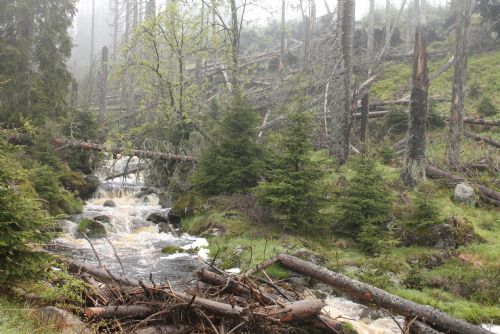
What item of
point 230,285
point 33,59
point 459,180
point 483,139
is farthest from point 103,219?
point 483,139

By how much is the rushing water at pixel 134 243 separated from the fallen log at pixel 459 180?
964 cm

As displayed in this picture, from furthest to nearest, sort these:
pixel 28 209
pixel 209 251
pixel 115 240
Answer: pixel 115 240 → pixel 209 251 → pixel 28 209

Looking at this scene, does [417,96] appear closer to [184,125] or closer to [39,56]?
[184,125]

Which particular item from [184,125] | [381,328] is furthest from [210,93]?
[381,328]

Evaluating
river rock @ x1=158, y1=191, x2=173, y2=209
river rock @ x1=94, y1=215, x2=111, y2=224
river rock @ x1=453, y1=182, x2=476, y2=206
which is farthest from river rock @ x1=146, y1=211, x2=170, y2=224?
river rock @ x1=453, y1=182, x2=476, y2=206

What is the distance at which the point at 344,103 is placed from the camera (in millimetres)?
17562

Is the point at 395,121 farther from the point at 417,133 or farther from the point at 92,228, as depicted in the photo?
the point at 92,228

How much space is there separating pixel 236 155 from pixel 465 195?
7.94m

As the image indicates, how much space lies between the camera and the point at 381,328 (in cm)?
775

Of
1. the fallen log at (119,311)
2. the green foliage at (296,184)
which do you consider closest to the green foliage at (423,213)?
the green foliage at (296,184)

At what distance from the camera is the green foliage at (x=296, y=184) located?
473 inches

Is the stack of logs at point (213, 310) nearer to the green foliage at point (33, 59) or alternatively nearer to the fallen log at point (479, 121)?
the green foliage at point (33, 59)

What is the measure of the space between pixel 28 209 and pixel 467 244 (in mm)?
10324

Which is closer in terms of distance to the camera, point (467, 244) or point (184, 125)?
point (467, 244)
